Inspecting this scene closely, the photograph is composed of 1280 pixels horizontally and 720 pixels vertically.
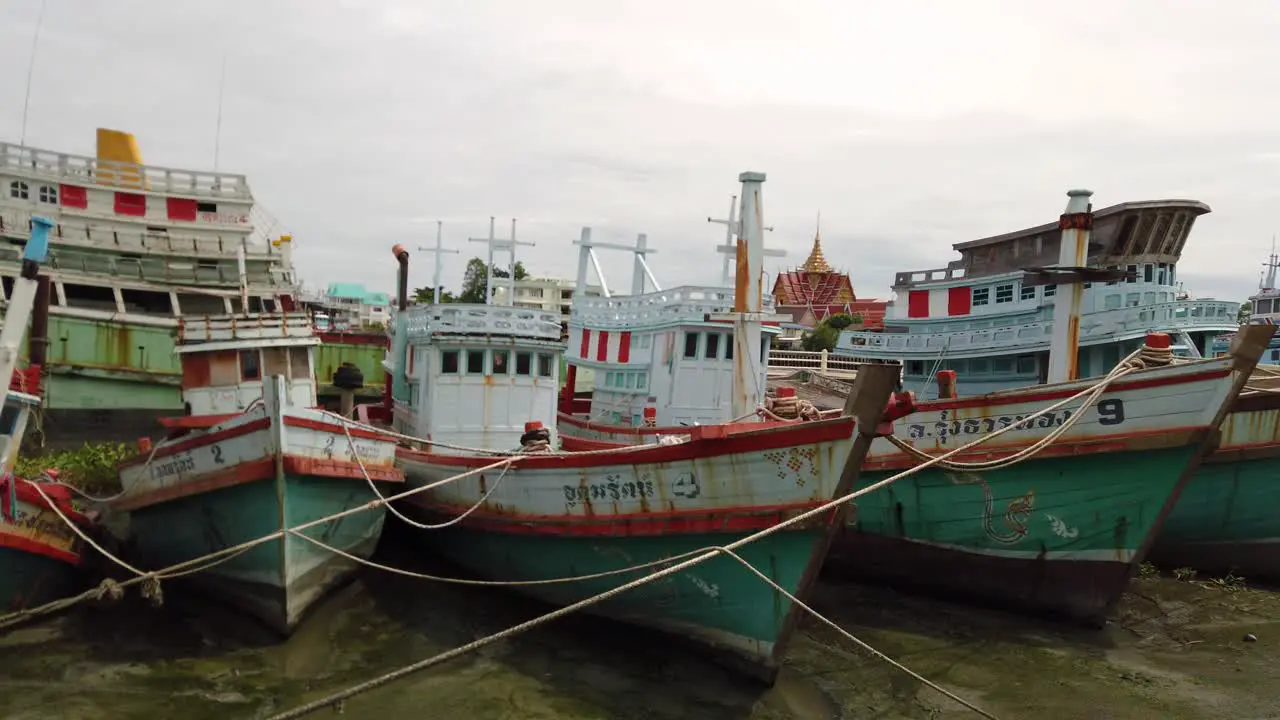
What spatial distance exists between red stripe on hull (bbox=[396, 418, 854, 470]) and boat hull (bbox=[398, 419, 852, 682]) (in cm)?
1

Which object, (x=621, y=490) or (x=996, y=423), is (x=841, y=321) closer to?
(x=996, y=423)

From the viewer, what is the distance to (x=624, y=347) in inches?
722

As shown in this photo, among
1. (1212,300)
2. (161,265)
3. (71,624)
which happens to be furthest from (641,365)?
(161,265)

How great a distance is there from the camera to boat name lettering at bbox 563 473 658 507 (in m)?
9.84

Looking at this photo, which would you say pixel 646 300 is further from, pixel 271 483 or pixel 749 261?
pixel 271 483

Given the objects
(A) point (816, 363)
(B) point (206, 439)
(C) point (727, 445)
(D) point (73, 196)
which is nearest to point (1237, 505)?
(C) point (727, 445)

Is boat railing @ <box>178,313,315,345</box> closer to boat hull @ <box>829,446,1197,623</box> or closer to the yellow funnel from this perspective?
boat hull @ <box>829,446,1197,623</box>

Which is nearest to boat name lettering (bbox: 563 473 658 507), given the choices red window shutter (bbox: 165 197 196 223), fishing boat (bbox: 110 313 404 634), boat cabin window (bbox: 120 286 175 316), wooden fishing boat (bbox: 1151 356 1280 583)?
fishing boat (bbox: 110 313 404 634)

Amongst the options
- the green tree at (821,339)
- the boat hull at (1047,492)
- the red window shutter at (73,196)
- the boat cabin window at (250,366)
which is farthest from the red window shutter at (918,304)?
the red window shutter at (73,196)

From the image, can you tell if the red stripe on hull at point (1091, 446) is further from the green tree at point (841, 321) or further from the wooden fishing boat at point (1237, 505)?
the green tree at point (841, 321)

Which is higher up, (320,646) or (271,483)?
(271,483)

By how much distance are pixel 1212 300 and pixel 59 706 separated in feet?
69.2

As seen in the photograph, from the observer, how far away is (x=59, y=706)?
8609mm

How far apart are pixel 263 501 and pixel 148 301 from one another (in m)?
16.4
